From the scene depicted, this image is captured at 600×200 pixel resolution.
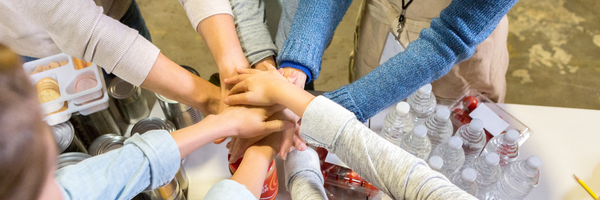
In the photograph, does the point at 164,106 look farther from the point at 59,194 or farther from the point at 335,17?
the point at 335,17

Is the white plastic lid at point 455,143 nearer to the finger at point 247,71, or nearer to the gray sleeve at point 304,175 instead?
the gray sleeve at point 304,175

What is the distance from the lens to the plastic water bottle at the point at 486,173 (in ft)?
2.47

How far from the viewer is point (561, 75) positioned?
2156 millimetres

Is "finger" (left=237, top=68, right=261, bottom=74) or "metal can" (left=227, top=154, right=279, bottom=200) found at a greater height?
"finger" (left=237, top=68, right=261, bottom=74)

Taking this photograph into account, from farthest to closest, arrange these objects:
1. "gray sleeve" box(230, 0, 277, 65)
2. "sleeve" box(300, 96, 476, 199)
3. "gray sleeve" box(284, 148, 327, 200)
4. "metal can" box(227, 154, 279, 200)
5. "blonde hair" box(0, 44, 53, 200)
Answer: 1. "gray sleeve" box(230, 0, 277, 65)
2. "metal can" box(227, 154, 279, 200)
3. "gray sleeve" box(284, 148, 327, 200)
4. "sleeve" box(300, 96, 476, 199)
5. "blonde hair" box(0, 44, 53, 200)

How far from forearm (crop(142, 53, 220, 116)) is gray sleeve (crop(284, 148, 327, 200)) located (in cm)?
34

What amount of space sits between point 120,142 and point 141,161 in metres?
0.19

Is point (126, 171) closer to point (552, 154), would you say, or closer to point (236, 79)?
point (236, 79)

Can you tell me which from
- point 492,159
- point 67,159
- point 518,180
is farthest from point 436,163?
point 67,159

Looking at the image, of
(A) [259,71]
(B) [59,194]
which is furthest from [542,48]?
(B) [59,194]

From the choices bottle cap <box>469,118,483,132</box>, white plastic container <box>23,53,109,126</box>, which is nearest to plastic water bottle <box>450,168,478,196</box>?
bottle cap <box>469,118,483,132</box>

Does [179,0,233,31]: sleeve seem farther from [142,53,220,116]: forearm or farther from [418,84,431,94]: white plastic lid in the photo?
[418,84,431,94]: white plastic lid

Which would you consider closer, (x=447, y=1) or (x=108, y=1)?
(x=447, y=1)

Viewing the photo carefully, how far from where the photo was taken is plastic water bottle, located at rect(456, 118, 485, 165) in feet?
2.58
